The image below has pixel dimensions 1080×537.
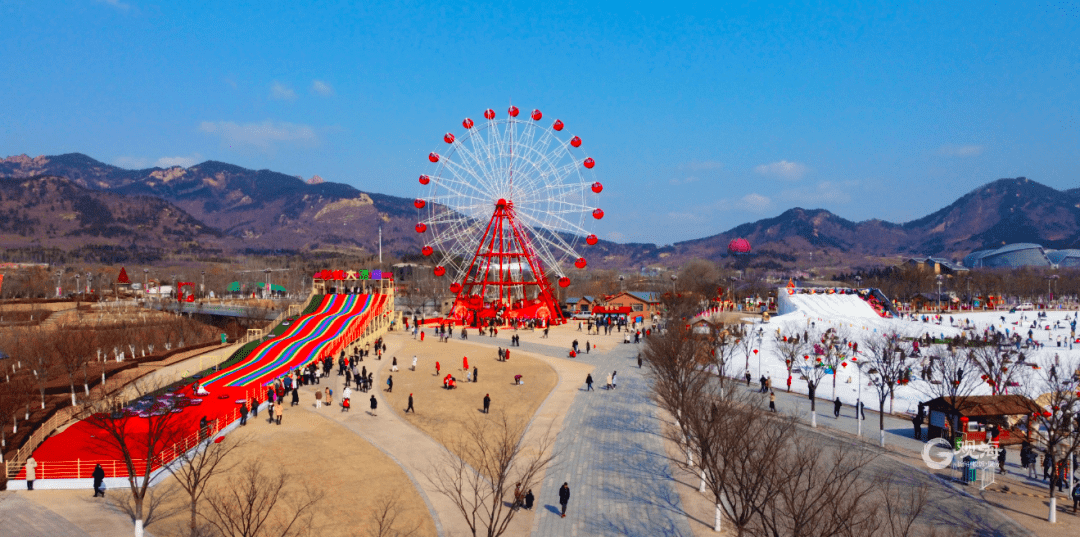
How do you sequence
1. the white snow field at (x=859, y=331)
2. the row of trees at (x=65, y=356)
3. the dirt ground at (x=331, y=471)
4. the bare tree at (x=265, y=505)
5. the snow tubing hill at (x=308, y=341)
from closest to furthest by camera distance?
the bare tree at (x=265, y=505)
the dirt ground at (x=331, y=471)
the row of trees at (x=65, y=356)
the snow tubing hill at (x=308, y=341)
the white snow field at (x=859, y=331)

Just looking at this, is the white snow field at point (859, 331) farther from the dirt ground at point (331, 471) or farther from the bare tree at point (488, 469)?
the dirt ground at point (331, 471)

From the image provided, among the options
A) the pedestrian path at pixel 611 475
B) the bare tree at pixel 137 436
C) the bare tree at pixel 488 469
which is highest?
the bare tree at pixel 137 436

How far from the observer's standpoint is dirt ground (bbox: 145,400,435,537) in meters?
18.0

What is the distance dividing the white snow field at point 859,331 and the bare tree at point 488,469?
1571 centimetres

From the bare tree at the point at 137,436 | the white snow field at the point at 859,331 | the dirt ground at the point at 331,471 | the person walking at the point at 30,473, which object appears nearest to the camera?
the dirt ground at the point at 331,471

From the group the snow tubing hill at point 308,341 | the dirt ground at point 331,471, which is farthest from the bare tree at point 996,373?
the snow tubing hill at point 308,341

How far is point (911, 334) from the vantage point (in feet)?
214

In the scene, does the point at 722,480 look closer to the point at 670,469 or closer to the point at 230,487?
the point at 670,469

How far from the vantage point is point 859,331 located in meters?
65.6

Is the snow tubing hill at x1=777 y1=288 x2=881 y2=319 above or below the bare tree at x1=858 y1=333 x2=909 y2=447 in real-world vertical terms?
above

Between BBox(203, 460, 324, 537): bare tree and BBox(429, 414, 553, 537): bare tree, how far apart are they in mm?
3725

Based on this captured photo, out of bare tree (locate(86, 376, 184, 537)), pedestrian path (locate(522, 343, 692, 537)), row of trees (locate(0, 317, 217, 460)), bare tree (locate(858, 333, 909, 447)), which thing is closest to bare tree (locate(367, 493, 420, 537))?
pedestrian path (locate(522, 343, 692, 537))

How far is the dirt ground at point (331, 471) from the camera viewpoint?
18.0 meters

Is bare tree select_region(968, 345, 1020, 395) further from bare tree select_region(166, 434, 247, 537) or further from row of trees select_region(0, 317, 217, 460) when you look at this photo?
row of trees select_region(0, 317, 217, 460)
